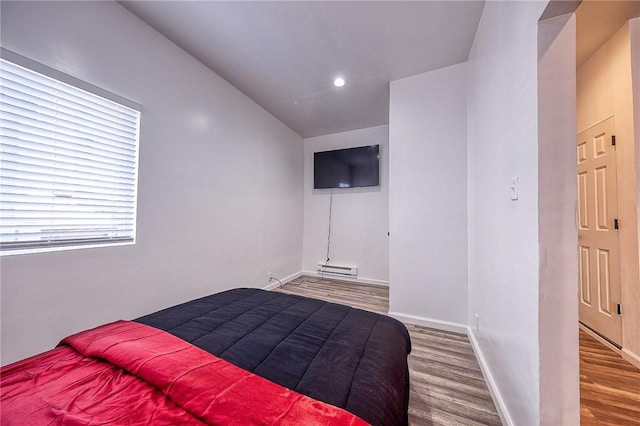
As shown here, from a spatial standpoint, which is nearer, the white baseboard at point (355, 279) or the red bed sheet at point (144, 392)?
the red bed sheet at point (144, 392)

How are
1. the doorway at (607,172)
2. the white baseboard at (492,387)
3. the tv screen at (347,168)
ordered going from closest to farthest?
1. the white baseboard at (492,387)
2. the doorway at (607,172)
3. the tv screen at (347,168)

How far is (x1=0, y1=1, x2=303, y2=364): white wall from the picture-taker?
4.32ft

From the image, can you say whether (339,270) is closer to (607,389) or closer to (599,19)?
(607,389)

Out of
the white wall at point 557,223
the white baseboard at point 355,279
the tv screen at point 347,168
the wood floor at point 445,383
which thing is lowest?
the wood floor at point 445,383

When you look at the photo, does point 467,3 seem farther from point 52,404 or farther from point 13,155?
point 13,155

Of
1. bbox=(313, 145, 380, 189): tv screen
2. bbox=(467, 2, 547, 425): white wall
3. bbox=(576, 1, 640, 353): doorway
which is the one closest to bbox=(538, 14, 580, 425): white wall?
bbox=(467, 2, 547, 425): white wall

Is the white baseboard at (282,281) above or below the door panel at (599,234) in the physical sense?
below

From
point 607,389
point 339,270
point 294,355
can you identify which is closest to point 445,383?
point 607,389

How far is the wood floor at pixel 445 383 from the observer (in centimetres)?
128

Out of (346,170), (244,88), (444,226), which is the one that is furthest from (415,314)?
(244,88)

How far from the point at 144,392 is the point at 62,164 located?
1.58 m

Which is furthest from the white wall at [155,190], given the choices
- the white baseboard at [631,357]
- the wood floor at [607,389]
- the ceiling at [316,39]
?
the white baseboard at [631,357]

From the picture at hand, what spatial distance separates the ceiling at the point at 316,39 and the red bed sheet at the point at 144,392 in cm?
228

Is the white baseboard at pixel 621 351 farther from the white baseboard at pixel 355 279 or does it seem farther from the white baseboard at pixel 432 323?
the white baseboard at pixel 355 279
